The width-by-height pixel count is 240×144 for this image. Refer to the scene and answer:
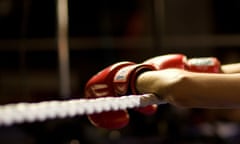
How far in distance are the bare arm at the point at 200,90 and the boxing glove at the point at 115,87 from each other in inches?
3.7

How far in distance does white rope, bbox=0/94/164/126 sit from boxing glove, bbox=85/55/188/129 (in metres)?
0.09

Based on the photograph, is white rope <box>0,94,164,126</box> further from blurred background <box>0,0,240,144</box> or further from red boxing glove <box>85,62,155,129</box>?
blurred background <box>0,0,240,144</box>

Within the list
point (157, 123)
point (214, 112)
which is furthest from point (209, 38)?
point (157, 123)

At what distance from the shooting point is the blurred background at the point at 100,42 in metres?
2.36

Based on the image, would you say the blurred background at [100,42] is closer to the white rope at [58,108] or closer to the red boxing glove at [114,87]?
the red boxing glove at [114,87]

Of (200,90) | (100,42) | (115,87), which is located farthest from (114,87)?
(100,42)

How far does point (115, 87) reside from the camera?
43.3 inches

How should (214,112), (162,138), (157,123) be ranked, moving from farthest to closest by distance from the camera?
1. (214,112)
2. (157,123)
3. (162,138)

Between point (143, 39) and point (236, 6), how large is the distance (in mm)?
566

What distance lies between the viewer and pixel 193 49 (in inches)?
127

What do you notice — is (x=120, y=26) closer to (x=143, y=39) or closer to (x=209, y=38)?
(x=143, y=39)

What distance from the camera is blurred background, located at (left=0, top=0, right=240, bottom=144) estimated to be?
2363 mm

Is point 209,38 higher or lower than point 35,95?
higher

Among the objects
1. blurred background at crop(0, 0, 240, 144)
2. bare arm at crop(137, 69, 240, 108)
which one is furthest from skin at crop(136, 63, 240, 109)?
blurred background at crop(0, 0, 240, 144)
